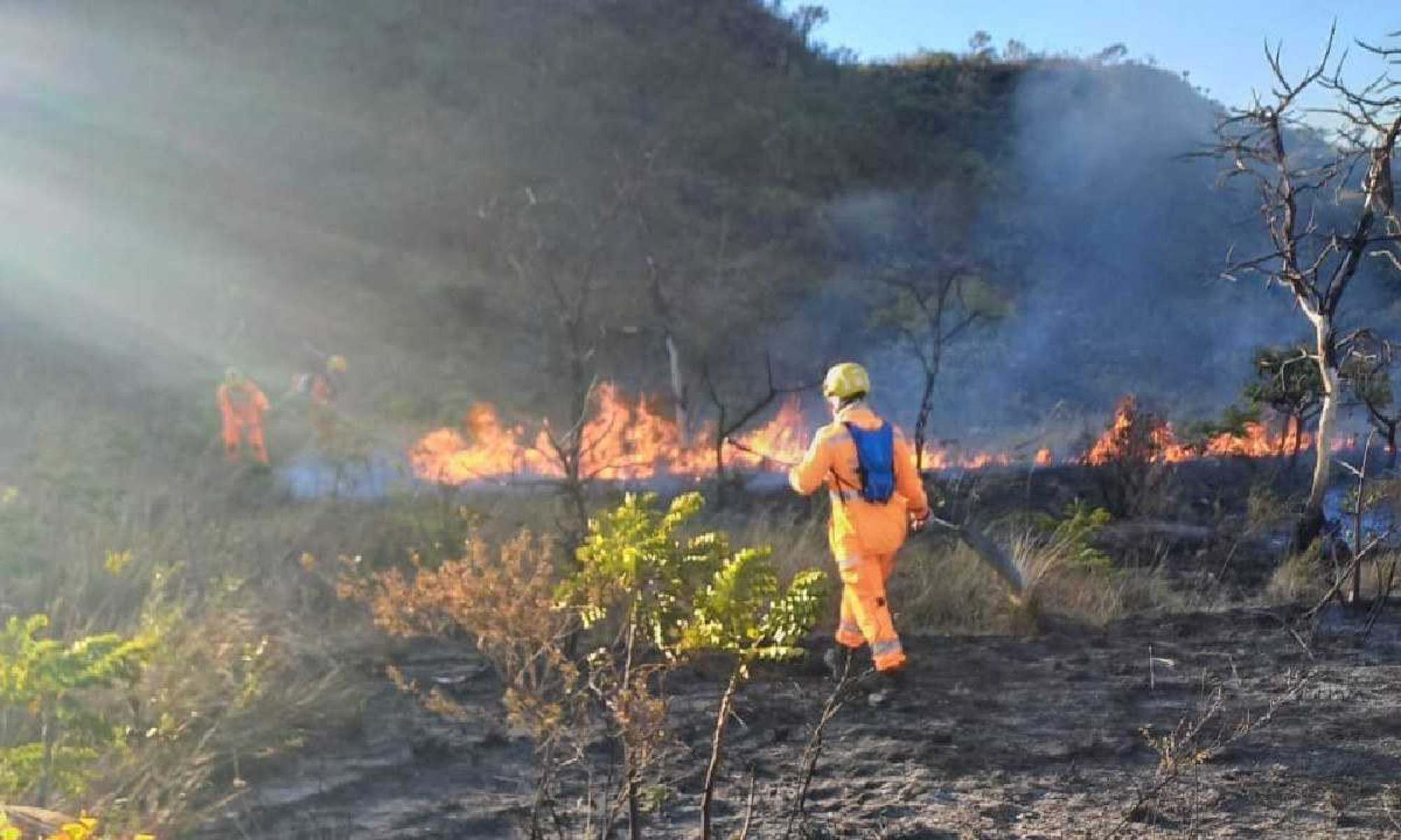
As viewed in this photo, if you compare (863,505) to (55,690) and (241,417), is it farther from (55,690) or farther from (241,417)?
(241,417)

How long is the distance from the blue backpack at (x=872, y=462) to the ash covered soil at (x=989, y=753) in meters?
0.96

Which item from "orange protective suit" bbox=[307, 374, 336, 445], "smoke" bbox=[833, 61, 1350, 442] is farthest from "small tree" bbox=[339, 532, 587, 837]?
"smoke" bbox=[833, 61, 1350, 442]

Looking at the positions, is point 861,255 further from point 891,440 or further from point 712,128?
point 891,440

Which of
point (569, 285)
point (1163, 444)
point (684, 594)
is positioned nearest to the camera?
point (684, 594)

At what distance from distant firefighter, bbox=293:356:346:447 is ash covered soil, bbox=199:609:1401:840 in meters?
7.67

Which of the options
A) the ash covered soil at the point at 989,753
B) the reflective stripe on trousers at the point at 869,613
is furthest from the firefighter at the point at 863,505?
the ash covered soil at the point at 989,753

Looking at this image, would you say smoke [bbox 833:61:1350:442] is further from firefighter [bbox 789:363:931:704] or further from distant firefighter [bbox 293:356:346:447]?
firefighter [bbox 789:363:931:704]

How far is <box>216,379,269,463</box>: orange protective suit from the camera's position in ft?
46.9

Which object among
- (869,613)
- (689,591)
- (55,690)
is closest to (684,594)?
(689,591)

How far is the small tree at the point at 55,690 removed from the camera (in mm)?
3484

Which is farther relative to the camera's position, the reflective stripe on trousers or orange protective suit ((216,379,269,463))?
orange protective suit ((216,379,269,463))

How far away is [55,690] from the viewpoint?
11.5 ft

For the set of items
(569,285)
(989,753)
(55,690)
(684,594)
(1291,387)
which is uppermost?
(569,285)

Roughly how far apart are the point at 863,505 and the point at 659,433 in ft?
36.0
